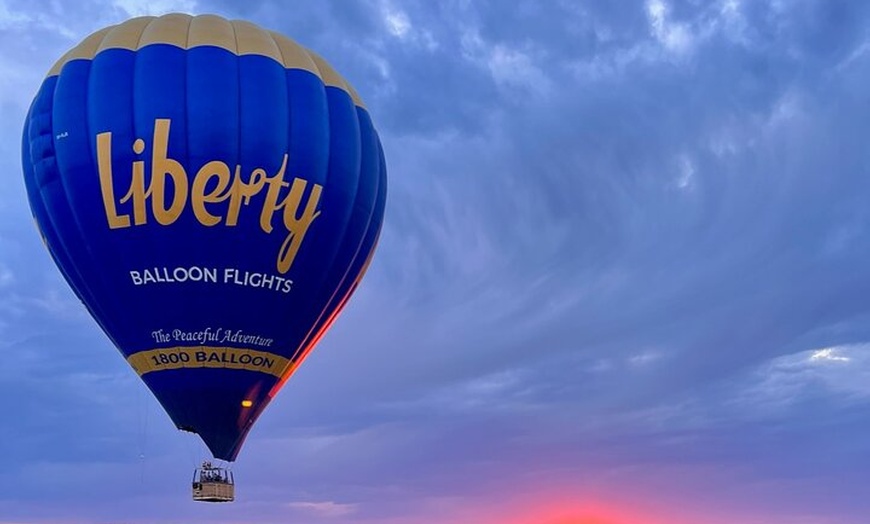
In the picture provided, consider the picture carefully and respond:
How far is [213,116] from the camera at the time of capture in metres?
25.1

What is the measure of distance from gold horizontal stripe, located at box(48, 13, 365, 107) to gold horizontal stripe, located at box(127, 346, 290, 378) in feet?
27.1

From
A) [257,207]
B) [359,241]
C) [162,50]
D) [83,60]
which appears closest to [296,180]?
[257,207]

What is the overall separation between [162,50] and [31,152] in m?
4.72

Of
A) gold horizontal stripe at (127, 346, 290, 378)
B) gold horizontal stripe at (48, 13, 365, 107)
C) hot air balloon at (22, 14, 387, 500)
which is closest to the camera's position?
hot air balloon at (22, 14, 387, 500)

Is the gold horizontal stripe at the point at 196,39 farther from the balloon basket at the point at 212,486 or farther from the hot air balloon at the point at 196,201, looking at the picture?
the balloon basket at the point at 212,486

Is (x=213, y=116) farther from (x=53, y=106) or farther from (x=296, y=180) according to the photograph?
(x=53, y=106)

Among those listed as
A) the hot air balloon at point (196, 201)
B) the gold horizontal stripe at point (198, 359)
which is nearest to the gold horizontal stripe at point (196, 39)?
the hot air balloon at point (196, 201)

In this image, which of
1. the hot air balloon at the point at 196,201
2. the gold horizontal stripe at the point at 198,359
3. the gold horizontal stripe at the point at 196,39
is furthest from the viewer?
the gold horizontal stripe at the point at 196,39

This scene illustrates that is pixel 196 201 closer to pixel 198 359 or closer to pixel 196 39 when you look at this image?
pixel 198 359

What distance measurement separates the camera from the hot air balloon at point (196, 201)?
24.8m

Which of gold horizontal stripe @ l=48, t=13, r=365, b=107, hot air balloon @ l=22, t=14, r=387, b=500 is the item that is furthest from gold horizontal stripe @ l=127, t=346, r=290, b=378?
gold horizontal stripe @ l=48, t=13, r=365, b=107

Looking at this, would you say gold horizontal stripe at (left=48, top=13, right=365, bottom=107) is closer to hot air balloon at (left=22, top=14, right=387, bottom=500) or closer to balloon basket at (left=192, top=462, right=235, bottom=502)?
hot air balloon at (left=22, top=14, right=387, bottom=500)

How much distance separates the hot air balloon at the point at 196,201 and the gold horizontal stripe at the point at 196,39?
6 centimetres

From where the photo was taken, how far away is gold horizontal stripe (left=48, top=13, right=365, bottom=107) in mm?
26359
